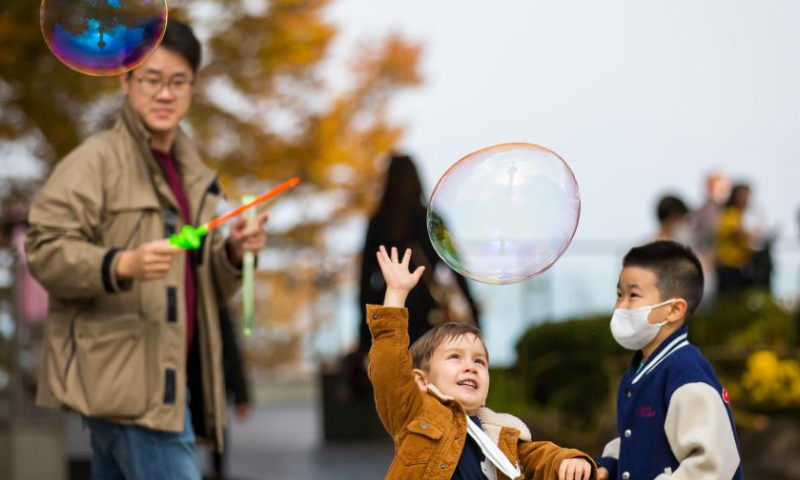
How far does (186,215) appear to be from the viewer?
449 cm

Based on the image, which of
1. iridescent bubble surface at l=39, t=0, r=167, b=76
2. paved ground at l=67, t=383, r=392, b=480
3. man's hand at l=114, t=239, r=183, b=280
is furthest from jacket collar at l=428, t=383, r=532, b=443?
paved ground at l=67, t=383, r=392, b=480

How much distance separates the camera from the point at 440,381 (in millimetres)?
3600

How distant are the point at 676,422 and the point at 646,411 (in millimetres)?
123

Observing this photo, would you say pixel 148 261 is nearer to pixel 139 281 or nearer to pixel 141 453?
pixel 139 281

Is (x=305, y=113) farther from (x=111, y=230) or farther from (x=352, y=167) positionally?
(x=111, y=230)

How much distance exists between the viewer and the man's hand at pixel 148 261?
13.1ft

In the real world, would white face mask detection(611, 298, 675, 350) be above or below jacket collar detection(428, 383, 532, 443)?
above

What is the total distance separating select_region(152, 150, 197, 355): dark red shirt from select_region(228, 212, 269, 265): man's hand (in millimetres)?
156

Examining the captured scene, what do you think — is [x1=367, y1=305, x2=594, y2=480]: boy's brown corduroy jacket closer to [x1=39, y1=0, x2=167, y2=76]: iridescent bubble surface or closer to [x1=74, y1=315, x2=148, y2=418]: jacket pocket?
[x1=74, y1=315, x2=148, y2=418]: jacket pocket

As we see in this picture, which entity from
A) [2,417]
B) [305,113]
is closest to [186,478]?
[2,417]

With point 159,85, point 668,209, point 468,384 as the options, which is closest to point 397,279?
point 468,384

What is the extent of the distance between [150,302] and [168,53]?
86cm

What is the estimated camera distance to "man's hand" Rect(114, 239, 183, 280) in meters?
3.99

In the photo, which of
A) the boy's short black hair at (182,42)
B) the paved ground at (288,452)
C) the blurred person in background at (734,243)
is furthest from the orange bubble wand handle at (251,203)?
the blurred person in background at (734,243)
